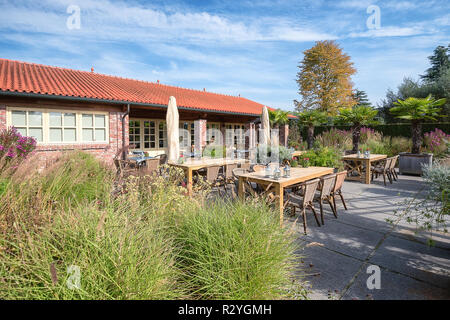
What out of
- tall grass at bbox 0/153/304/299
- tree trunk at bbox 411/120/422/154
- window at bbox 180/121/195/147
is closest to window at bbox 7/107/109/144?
window at bbox 180/121/195/147

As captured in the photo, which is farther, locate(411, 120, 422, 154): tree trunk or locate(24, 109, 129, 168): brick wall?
locate(24, 109, 129, 168): brick wall

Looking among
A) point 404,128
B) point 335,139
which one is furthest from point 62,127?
point 404,128

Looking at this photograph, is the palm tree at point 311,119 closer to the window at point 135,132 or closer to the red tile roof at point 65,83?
the red tile roof at point 65,83

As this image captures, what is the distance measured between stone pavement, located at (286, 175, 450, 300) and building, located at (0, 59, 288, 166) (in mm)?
5673

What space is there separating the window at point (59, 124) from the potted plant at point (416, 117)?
442 inches

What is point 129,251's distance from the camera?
1612mm

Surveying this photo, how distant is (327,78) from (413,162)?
1940cm

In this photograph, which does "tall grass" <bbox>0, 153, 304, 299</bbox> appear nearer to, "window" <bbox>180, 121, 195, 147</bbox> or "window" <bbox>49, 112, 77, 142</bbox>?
"window" <bbox>49, 112, 77, 142</bbox>

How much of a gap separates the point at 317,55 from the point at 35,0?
83.9 feet

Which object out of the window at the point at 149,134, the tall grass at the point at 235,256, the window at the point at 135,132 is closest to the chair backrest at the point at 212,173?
the tall grass at the point at 235,256

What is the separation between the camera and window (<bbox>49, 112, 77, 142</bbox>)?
28.1 feet

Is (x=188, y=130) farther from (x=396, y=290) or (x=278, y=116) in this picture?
(x=396, y=290)

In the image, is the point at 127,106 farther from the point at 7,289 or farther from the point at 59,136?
the point at 7,289
